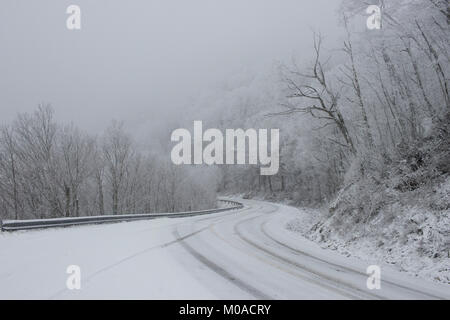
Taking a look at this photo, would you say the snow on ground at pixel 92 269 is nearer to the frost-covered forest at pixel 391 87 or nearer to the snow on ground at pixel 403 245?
the snow on ground at pixel 403 245

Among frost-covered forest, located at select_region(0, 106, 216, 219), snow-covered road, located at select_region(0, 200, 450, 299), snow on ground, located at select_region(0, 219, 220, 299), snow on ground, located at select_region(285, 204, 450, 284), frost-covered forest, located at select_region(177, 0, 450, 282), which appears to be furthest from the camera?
frost-covered forest, located at select_region(0, 106, 216, 219)

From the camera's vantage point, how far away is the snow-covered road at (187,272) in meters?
5.43

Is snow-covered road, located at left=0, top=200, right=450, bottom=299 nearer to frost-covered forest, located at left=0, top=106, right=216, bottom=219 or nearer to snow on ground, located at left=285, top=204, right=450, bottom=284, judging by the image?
snow on ground, located at left=285, top=204, right=450, bottom=284

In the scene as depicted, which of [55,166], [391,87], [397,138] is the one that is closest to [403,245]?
[397,138]

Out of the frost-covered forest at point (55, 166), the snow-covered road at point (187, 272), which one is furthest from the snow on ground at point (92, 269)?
the frost-covered forest at point (55, 166)

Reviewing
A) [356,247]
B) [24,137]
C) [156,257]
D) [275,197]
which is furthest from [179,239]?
[275,197]

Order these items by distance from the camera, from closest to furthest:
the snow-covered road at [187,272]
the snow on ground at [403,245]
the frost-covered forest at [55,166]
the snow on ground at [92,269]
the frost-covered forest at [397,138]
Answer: the snow on ground at [92,269], the snow-covered road at [187,272], the snow on ground at [403,245], the frost-covered forest at [397,138], the frost-covered forest at [55,166]

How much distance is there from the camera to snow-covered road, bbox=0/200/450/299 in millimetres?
5426

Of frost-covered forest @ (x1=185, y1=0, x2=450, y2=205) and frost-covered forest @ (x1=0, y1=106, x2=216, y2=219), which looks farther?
frost-covered forest @ (x1=0, y1=106, x2=216, y2=219)

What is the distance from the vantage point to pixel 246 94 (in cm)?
12150

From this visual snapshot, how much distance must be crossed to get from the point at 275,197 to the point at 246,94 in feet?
236

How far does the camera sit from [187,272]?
22.2ft

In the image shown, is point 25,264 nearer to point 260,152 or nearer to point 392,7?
point 392,7

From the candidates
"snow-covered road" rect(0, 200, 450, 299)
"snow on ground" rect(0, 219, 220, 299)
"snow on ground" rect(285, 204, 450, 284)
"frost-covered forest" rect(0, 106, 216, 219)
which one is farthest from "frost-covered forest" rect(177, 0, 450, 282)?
"frost-covered forest" rect(0, 106, 216, 219)
